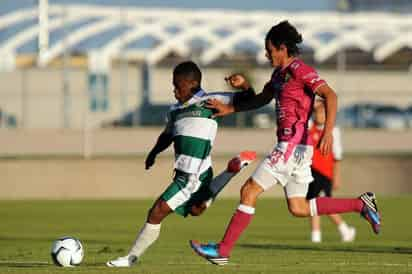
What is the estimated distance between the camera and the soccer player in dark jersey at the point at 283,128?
12.6 m

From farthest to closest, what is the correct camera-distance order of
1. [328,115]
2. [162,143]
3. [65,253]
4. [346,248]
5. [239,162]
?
1. [346,248]
2. [65,253]
3. [162,143]
4. [239,162]
5. [328,115]

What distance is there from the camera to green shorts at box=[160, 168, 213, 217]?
12625 millimetres

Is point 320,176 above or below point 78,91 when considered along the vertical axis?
above

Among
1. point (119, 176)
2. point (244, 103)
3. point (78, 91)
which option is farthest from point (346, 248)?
point (78, 91)

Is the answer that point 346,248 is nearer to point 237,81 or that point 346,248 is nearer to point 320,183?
point 320,183

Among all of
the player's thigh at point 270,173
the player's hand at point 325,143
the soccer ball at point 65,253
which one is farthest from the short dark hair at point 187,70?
the soccer ball at point 65,253

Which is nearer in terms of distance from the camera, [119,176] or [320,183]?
[320,183]

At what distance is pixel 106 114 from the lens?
39.8 metres

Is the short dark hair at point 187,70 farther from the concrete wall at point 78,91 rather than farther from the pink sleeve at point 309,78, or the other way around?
the concrete wall at point 78,91

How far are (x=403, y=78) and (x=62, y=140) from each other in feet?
35.4

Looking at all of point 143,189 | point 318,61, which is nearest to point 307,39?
point 318,61

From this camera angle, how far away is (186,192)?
12.6 m

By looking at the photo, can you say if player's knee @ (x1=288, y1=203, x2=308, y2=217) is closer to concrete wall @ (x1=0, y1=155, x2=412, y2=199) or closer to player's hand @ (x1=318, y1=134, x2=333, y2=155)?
player's hand @ (x1=318, y1=134, x2=333, y2=155)

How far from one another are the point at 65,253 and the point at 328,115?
2.79 meters
